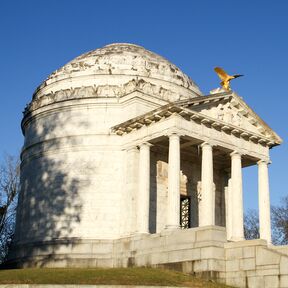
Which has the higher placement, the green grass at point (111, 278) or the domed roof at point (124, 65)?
the domed roof at point (124, 65)

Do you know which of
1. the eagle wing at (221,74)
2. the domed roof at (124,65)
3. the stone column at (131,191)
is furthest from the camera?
the domed roof at (124,65)

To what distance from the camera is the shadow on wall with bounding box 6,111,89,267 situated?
1265 inches

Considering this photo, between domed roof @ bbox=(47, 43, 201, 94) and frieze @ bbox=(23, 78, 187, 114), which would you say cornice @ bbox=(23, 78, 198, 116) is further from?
domed roof @ bbox=(47, 43, 201, 94)

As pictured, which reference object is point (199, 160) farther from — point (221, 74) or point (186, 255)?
point (186, 255)

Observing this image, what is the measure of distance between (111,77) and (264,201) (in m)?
13.8

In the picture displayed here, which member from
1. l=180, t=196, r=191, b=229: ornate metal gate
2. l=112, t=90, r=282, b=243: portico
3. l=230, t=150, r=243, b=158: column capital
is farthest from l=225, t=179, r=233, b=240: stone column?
l=230, t=150, r=243, b=158: column capital

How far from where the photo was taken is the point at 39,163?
35.2 m

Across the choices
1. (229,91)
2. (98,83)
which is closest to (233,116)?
(229,91)

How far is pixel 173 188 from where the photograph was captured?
28.8 m

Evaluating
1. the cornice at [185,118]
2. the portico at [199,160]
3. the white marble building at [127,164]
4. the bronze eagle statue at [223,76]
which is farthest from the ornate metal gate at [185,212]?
the bronze eagle statue at [223,76]

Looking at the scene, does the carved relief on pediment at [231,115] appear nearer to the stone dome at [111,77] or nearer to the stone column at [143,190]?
the stone dome at [111,77]

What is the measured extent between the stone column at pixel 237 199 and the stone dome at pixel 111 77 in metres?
6.34

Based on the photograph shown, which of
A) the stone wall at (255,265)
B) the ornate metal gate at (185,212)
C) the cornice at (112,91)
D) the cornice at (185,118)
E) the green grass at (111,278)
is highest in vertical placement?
the cornice at (112,91)

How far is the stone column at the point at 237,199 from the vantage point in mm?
32594
